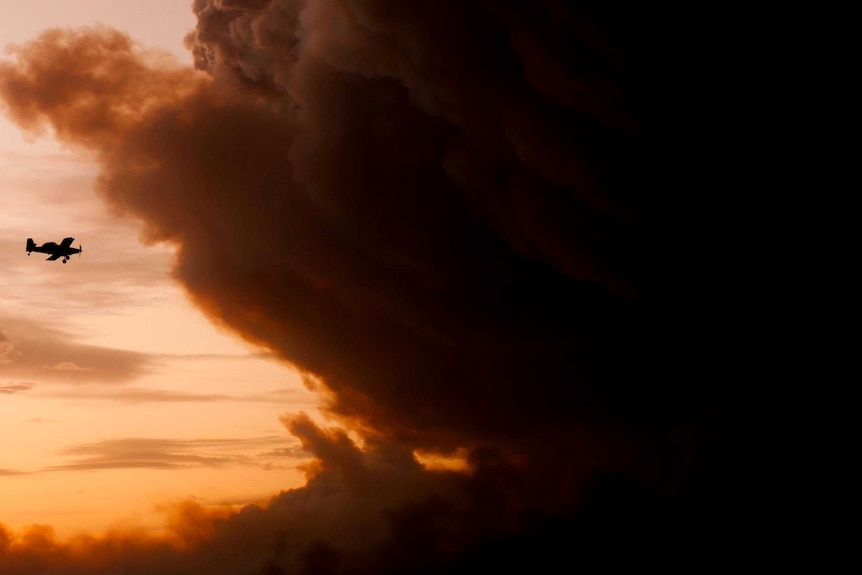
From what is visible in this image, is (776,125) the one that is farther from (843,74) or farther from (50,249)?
(50,249)

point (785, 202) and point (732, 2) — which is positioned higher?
point (732, 2)

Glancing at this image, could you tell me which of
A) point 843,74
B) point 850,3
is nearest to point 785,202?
point 843,74

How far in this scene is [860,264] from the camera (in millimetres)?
81125

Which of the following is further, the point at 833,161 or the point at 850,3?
the point at 833,161

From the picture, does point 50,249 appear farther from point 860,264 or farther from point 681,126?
point 860,264

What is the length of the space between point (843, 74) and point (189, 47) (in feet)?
201

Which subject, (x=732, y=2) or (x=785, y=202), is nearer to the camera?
(x=732, y=2)

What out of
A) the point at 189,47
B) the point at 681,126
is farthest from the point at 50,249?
the point at 681,126

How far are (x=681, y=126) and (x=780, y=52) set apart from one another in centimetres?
884

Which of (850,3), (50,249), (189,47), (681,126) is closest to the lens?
(850,3)

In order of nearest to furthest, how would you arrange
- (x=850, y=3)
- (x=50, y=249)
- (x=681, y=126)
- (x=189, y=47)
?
(x=850, y=3)
(x=681, y=126)
(x=189, y=47)
(x=50, y=249)

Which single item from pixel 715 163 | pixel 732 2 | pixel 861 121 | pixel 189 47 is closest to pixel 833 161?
pixel 861 121

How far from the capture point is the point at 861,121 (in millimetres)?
76562

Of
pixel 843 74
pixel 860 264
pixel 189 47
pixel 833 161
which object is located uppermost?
pixel 189 47
